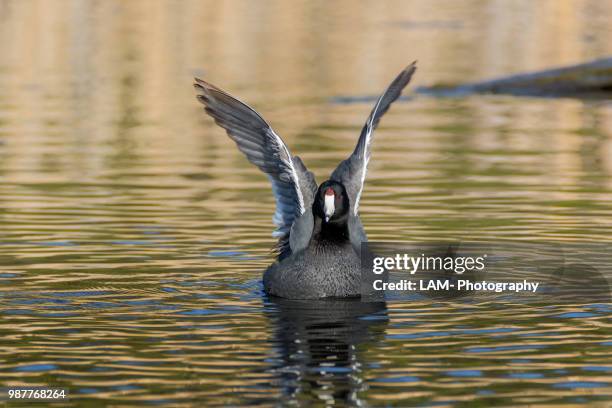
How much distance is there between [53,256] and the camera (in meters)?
14.7

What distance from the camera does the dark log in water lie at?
30.5 m

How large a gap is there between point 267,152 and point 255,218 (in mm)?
3308

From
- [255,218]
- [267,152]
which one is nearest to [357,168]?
[267,152]

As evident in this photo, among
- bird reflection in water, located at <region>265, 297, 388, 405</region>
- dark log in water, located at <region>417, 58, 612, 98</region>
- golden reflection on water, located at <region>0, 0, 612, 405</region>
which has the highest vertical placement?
dark log in water, located at <region>417, 58, 612, 98</region>

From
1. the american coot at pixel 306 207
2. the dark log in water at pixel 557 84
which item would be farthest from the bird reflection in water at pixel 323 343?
the dark log in water at pixel 557 84

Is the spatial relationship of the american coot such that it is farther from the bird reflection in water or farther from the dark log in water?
the dark log in water

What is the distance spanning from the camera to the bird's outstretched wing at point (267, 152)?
13570mm

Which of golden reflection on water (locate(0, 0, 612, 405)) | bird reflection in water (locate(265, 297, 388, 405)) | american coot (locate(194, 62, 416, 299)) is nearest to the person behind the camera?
bird reflection in water (locate(265, 297, 388, 405))

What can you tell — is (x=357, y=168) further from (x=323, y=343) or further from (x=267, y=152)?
(x=323, y=343)

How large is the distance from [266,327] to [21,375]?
92.3 inches

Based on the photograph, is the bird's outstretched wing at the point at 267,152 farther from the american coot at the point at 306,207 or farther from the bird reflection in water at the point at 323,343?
the bird reflection in water at the point at 323,343

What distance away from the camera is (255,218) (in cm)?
1708

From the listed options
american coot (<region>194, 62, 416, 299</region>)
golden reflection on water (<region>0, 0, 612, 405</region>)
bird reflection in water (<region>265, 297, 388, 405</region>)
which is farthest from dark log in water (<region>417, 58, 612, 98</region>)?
bird reflection in water (<region>265, 297, 388, 405</region>)

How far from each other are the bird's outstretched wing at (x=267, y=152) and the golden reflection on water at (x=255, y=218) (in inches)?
29.2
